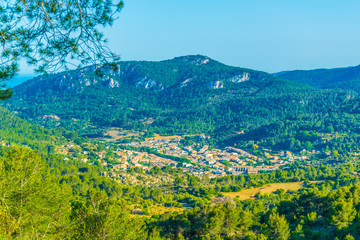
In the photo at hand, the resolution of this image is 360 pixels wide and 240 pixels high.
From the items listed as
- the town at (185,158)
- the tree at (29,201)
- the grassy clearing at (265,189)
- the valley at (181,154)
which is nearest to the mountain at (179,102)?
the valley at (181,154)

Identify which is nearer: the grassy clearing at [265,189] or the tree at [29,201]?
the tree at [29,201]

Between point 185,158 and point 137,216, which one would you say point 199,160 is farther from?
point 137,216

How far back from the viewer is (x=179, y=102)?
15650 centimetres

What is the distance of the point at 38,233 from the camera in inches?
343

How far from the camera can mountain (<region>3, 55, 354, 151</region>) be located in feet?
359

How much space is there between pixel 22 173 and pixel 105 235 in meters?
4.06

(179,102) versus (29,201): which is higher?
(179,102)

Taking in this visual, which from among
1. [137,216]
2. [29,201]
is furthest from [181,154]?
[29,201]

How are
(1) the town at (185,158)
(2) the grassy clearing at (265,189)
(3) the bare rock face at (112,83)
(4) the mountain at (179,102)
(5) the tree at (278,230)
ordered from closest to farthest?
(5) the tree at (278,230)
(2) the grassy clearing at (265,189)
(1) the town at (185,158)
(4) the mountain at (179,102)
(3) the bare rock face at (112,83)

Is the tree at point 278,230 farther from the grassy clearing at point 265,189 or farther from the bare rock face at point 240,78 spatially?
the bare rock face at point 240,78

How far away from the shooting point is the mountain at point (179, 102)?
109312mm

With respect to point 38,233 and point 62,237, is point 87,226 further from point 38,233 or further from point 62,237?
point 38,233

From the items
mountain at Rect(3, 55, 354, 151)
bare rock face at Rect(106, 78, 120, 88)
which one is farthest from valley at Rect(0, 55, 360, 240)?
mountain at Rect(3, 55, 354, 151)

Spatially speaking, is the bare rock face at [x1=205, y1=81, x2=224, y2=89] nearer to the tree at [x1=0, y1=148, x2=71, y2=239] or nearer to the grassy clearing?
the grassy clearing
